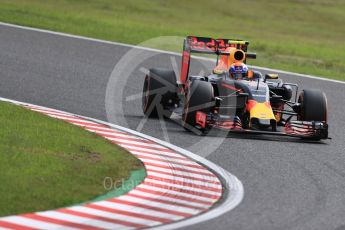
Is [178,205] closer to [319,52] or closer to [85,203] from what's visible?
[85,203]

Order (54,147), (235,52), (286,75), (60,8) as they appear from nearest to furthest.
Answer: (54,147) → (235,52) → (286,75) → (60,8)

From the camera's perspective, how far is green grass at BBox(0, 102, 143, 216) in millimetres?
10109

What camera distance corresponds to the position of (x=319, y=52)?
1089 inches

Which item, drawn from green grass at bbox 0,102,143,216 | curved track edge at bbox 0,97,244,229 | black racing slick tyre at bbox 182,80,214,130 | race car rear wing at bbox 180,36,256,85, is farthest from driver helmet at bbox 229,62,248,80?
green grass at bbox 0,102,143,216

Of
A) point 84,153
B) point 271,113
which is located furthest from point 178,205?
point 271,113

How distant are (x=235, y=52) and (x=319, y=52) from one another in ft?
38.4

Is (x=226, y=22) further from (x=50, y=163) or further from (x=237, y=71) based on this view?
(x=50, y=163)

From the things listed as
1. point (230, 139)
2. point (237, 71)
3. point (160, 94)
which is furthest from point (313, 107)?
point (160, 94)

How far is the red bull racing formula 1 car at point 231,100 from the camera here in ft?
50.0

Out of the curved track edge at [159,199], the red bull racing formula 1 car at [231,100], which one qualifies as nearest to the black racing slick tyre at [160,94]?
the red bull racing formula 1 car at [231,100]

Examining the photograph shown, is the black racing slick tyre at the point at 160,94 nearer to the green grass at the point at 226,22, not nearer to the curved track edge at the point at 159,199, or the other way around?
the curved track edge at the point at 159,199

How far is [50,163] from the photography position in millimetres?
11641

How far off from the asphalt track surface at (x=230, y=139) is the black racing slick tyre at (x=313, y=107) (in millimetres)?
469

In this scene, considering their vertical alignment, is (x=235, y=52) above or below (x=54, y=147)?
above
